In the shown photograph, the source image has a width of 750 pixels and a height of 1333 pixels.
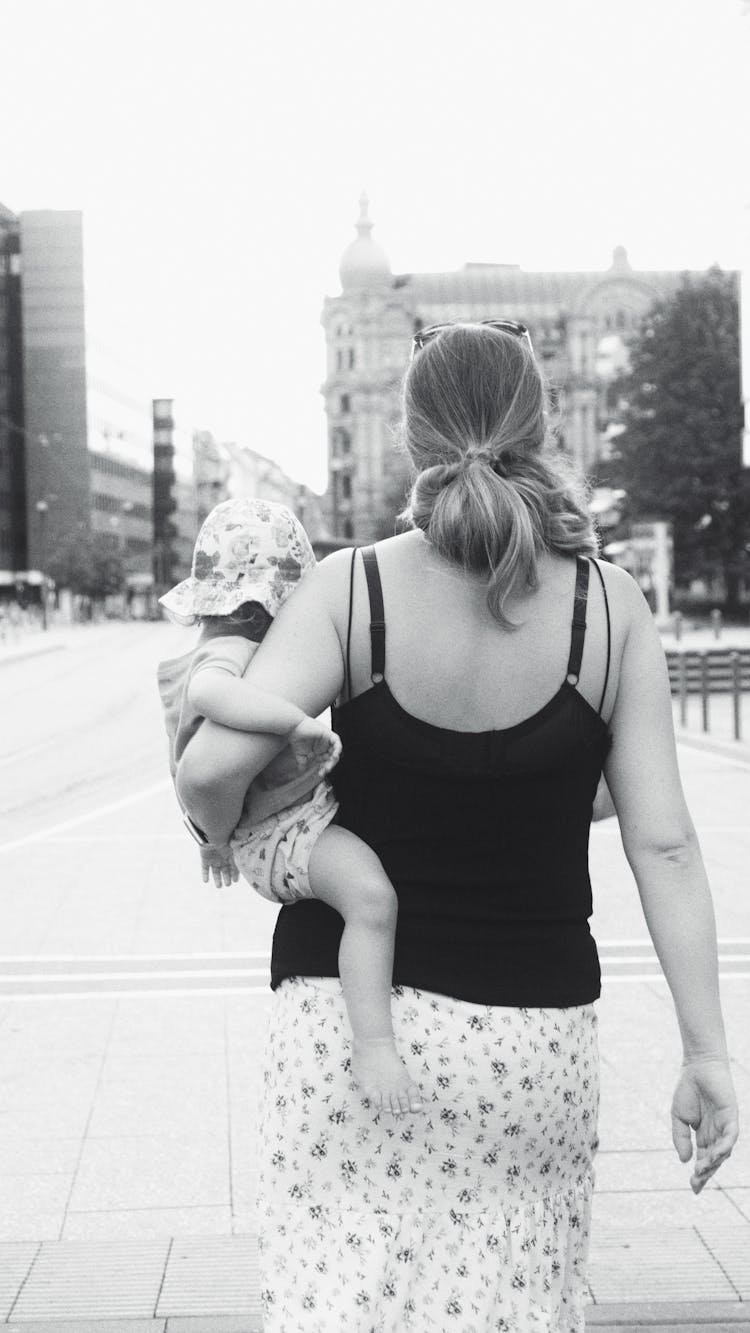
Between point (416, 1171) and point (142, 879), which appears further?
point (142, 879)

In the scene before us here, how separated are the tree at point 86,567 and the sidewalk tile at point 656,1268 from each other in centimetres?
11110

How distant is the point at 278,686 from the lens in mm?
2404

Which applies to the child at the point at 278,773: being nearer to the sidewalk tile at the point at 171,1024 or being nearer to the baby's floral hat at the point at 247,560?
the baby's floral hat at the point at 247,560

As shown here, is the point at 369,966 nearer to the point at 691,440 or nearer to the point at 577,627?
the point at 577,627

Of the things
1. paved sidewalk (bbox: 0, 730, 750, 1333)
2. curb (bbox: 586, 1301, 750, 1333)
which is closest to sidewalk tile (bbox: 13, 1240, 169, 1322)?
paved sidewalk (bbox: 0, 730, 750, 1333)

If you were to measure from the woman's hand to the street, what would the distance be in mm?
1589

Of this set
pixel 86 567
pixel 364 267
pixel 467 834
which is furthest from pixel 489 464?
pixel 364 267

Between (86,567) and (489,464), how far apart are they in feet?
372

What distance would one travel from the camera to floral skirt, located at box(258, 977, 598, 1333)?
7.84 feet

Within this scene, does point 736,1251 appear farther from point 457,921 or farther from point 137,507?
point 137,507

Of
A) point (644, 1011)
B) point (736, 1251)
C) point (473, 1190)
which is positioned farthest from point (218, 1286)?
point (644, 1011)

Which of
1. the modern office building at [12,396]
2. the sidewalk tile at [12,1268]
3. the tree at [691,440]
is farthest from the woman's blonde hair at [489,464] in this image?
the modern office building at [12,396]

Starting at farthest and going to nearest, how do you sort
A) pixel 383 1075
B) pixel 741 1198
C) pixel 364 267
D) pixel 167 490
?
pixel 167 490 < pixel 364 267 < pixel 741 1198 < pixel 383 1075

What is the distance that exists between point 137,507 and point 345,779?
14580 cm
